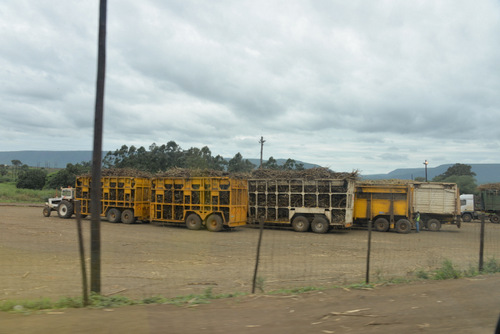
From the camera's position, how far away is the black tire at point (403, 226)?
21906 mm

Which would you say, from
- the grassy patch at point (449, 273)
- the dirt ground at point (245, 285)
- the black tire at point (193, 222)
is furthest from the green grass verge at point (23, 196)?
the grassy patch at point (449, 273)

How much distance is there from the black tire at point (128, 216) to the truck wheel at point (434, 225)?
717 inches

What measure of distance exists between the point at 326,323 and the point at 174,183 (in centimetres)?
1703

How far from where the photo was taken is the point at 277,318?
18.1ft

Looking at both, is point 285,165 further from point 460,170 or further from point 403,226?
point 460,170

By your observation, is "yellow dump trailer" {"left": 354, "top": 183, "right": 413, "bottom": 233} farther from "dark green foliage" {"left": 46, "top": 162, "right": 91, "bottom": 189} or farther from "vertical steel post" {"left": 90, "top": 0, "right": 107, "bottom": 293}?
"dark green foliage" {"left": 46, "top": 162, "right": 91, "bottom": 189}

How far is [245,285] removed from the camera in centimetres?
858

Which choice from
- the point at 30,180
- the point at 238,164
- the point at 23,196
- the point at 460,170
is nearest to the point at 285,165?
the point at 238,164

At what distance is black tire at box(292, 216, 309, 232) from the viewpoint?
21.0 metres

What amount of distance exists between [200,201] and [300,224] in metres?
5.58

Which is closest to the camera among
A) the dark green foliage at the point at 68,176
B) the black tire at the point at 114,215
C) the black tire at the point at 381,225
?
the black tire at the point at 381,225

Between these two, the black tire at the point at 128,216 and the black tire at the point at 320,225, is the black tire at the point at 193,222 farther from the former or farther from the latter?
the black tire at the point at 320,225

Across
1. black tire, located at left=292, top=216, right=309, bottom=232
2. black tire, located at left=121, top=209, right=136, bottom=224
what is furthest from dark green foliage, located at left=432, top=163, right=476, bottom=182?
black tire, located at left=121, top=209, right=136, bottom=224

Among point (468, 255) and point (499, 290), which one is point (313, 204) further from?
point (499, 290)
